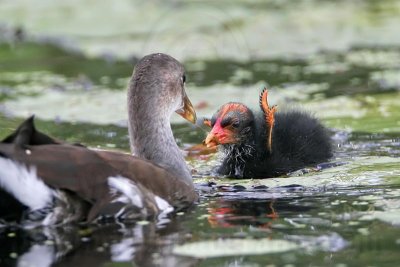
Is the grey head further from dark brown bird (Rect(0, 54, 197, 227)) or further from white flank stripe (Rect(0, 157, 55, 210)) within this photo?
white flank stripe (Rect(0, 157, 55, 210))

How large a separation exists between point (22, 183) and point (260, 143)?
2.70 meters

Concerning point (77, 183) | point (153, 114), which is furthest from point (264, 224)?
point (153, 114)

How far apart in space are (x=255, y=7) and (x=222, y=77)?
5.07 meters

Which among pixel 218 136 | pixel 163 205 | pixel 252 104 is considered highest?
pixel 252 104

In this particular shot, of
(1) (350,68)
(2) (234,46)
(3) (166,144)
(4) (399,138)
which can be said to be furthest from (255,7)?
(3) (166,144)

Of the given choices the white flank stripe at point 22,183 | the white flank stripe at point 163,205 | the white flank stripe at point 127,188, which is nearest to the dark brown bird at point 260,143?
the white flank stripe at point 163,205

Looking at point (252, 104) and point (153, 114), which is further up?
point (252, 104)

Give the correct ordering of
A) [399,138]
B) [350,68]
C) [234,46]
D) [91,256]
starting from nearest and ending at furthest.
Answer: [91,256]
[399,138]
[350,68]
[234,46]

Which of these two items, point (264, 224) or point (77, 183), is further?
point (264, 224)

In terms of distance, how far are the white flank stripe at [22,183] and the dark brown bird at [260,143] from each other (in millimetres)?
2163

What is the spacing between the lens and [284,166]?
809 cm

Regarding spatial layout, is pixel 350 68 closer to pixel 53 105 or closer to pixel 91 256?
pixel 53 105

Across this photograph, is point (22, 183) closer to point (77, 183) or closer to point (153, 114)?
Result: point (77, 183)

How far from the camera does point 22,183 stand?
19.7ft
